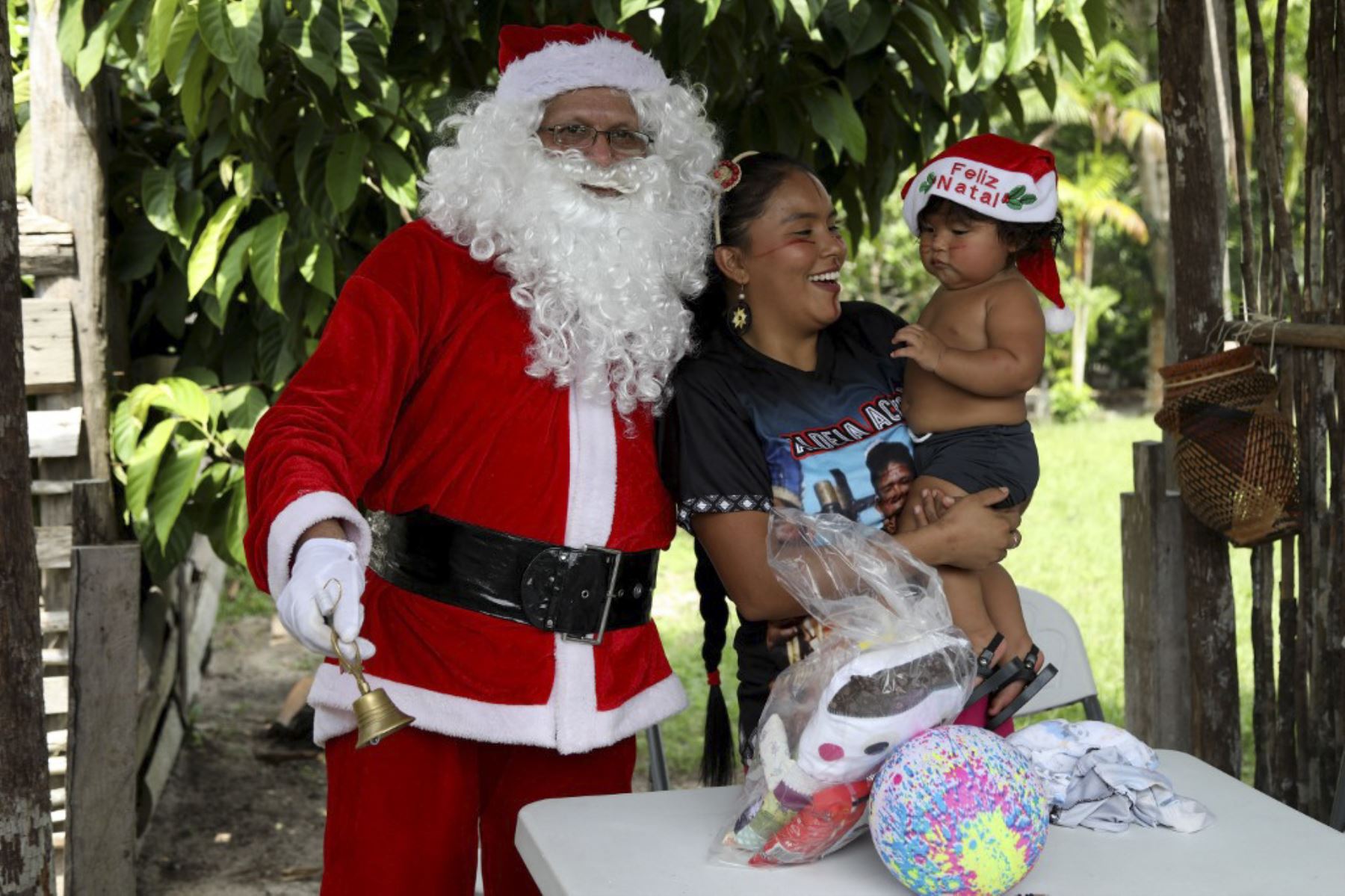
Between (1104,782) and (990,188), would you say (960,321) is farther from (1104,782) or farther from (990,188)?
(1104,782)

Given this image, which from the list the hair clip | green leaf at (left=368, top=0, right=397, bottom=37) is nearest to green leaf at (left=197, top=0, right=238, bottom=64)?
green leaf at (left=368, top=0, right=397, bottom=37)

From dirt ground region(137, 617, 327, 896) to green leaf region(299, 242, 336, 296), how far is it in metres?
1.93

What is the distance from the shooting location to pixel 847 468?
242 centimetres

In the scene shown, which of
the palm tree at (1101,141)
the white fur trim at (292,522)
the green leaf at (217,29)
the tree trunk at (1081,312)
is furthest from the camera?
the tree trunk at (1081,312)

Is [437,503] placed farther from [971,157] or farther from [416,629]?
[971,157]

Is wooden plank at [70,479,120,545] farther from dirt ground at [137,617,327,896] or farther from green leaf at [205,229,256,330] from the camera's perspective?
dirt ground at [137,617,327,896]

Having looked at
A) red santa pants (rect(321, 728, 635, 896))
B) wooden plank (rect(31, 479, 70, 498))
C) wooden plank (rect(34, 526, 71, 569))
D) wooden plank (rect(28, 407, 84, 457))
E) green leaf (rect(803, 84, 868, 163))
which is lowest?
red santa pants (rect(321, 728, 635, 896))

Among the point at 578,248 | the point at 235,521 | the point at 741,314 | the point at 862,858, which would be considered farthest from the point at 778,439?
the point at 235,521

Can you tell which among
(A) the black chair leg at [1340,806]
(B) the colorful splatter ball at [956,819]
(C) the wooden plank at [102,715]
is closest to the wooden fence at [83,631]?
(C) the wooden plank at [102,715]

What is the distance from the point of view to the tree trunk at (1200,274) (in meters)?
3.40

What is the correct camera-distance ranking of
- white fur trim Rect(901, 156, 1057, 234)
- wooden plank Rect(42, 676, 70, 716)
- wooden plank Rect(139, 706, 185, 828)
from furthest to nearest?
wooden plank Rect(139, 706, 185, 828) → wooden plank Rect(42, 676, 70, 716) → white fur trim Rect(901, 156, 1057, 234)

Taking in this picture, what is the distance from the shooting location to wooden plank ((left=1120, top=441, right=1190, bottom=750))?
11.9 ft

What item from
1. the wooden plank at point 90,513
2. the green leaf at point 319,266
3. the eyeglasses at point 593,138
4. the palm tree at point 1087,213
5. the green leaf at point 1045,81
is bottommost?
→ the wooden plank at point 90,513

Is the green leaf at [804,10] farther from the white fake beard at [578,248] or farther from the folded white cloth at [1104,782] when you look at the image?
the folded white cloth at [1104,782]
